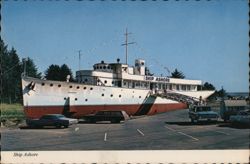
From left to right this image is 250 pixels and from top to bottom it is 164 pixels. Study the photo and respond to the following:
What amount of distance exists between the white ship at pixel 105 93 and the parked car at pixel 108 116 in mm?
119

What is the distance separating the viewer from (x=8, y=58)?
727cm

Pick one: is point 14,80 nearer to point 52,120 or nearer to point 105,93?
point 52,120

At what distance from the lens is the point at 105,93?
922cm

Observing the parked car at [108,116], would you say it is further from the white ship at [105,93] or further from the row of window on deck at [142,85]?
the row of window on deck at [142,85]

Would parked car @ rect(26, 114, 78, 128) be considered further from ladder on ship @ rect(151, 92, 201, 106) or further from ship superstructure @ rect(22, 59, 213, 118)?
ladder on ship @ rect(151, 92, 201, 106)

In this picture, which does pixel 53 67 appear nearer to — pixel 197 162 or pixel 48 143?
pixel 48 143

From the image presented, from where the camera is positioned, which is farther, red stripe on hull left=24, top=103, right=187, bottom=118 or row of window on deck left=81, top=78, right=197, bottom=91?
row of window on deck left=81, top=78, right=197, bottom=91

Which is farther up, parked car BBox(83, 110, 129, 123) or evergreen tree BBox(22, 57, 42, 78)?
evergreen tree BBox(22, 57, 42, 78)

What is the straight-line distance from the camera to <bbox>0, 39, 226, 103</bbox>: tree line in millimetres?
7095

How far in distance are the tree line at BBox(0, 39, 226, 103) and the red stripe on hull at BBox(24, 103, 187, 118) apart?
65 centimetres

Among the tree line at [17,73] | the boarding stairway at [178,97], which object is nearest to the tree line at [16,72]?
the tree line at [17,73]

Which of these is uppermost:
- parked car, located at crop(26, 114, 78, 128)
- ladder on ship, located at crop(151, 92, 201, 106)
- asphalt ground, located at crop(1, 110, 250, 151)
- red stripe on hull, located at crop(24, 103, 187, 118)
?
ladder on ship, located at crop(151, 92, 201, 106)

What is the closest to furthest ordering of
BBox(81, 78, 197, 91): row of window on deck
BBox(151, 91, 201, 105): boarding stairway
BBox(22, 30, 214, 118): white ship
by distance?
BBox(22, 30, 214, 118): white ship → BBox(151, 91, 201, 105): boarding stairway → BBox(81, 78, 197, 91): row of window on deck

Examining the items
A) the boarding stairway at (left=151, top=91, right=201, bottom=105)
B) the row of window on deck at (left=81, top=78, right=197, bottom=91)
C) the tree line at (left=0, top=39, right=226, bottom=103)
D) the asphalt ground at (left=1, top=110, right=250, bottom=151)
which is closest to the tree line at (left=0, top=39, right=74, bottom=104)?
the tree line at (left=0, top=39, right=226, bottom=103)
